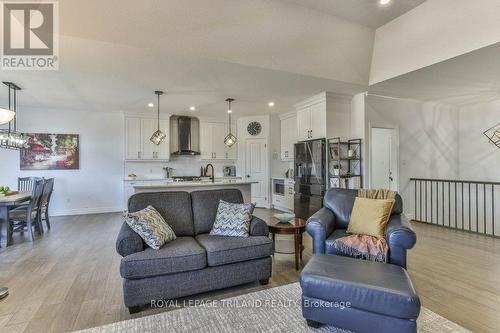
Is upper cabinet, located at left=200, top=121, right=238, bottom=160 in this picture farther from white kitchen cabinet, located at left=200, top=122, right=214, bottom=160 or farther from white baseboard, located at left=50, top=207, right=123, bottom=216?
white baseboard, located at left=50, top=207, right=123, bottom=216

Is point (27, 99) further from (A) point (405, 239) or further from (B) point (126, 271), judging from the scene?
(A) point (405, 239)

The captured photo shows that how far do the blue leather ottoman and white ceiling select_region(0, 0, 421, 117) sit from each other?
Result: 2804 mm

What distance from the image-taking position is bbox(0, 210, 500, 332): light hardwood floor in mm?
2137

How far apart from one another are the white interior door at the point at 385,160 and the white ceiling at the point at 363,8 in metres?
2.49

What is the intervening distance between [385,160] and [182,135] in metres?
5.31

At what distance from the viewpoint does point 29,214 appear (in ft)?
13.8

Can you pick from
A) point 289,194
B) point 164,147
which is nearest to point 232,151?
point 164,147

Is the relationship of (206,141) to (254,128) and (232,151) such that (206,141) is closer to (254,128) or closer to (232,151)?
(232,151)

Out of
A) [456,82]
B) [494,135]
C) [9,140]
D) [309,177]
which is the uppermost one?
[456,82]

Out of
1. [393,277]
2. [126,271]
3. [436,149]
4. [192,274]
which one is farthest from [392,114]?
[126,271]

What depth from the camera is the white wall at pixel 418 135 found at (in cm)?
534

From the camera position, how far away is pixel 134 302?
217 centimetres

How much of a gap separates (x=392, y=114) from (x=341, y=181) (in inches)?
72.2

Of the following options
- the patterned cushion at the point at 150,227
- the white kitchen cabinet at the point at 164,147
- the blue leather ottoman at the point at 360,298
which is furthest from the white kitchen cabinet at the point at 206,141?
the blue leather ottoman at the point at 360,298
